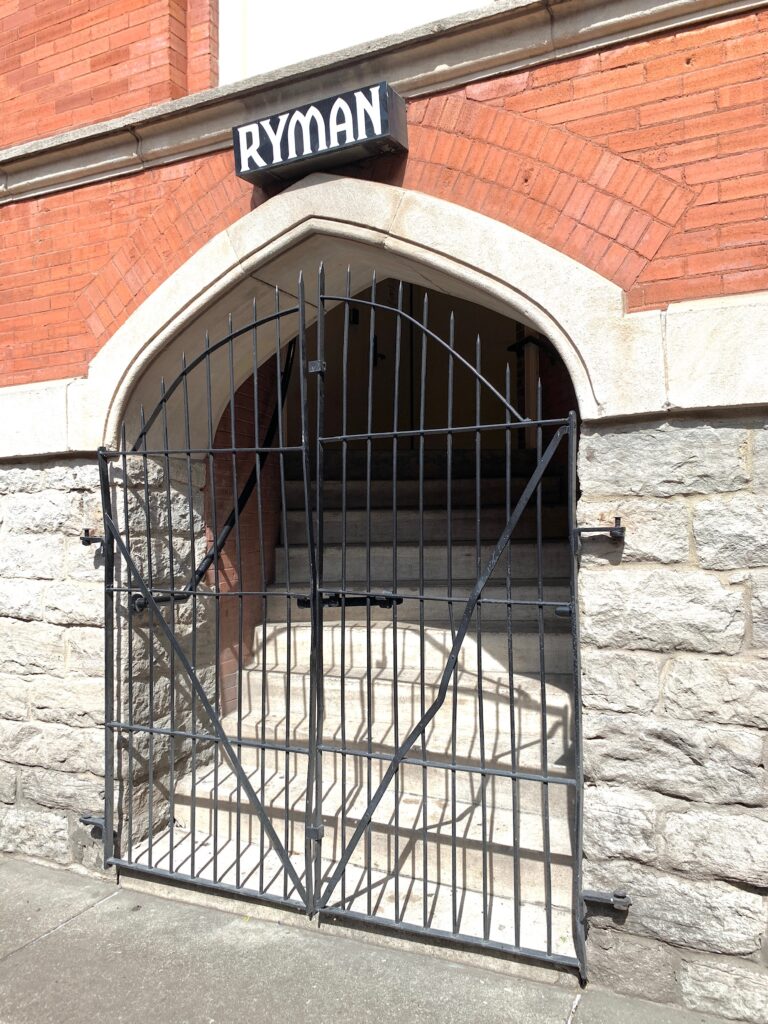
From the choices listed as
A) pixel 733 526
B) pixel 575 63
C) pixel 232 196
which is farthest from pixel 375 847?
pixel 575 63

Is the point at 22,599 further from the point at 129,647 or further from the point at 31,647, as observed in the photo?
the point at 129,647

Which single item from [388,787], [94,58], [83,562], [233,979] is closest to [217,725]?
[388,787]

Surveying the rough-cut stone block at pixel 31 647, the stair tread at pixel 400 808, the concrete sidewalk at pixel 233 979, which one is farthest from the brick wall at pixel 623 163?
the concrete sidewalk at pixel 233 979

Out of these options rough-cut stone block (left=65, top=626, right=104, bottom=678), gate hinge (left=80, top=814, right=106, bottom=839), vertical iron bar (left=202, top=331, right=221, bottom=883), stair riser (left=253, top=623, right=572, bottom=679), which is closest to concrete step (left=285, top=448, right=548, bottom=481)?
stair riser (left=253, top=623, right=572, bottom=679)

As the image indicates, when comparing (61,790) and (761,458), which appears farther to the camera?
(61,790)

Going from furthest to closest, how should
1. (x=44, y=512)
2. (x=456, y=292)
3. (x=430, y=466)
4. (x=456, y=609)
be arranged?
1. (x=430, y=466)
2. (x=456, y=609)
3. (x=44, y=512)
4. (x=456, y=292)

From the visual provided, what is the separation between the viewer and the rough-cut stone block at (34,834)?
13.0ft

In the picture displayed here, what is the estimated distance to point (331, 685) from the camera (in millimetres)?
4188

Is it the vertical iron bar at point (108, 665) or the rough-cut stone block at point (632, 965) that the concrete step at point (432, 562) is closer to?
the vertical iron bar at point (108, 665)

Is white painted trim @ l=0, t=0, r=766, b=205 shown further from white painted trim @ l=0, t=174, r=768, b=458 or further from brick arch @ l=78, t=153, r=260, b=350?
white painted trim @ l=0, t=174, r=768, b=458

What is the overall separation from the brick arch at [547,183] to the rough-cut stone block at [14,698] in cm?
324

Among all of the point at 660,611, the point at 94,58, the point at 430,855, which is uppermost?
the point at 94,58

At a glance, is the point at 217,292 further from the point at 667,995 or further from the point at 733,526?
the point at 667,995

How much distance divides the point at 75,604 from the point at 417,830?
81.2 inches
